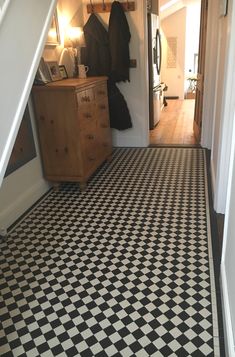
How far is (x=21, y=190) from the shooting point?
270cm

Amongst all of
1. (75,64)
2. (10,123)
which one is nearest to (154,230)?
(10,123)

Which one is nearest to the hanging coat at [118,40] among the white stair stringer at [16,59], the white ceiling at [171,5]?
the white stair stringer at [16,59]

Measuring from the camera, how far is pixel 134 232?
2.33 meters

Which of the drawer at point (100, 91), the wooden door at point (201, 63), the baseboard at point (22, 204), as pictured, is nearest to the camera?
the baseboard at point (22, 204)

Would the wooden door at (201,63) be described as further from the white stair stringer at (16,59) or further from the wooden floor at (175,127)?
the white stair stringer at (16,59)

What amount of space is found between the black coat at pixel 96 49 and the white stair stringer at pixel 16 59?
233 centimetres

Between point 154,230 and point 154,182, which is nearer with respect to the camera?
point 154,230

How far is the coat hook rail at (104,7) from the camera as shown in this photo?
12.0ft

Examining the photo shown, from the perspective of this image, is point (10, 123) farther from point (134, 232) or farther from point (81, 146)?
point (81, 146)

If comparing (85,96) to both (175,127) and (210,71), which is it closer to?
(210,71)

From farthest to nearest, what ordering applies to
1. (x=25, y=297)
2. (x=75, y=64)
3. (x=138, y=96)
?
(x=138, y=96) → (x=75, y=64) → (x=25, y=297)

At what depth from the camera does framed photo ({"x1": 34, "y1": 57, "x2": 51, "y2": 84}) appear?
2.74m

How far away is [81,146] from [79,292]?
58.0 inches

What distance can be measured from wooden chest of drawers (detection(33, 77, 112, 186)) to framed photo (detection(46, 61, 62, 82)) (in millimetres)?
172
